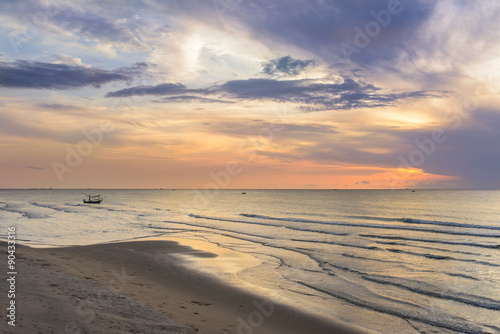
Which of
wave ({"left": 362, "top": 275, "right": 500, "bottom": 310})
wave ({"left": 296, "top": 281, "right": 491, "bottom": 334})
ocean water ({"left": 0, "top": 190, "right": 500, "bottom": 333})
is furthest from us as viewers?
wave ({"left": 362, "top": 275, "right": 500, "bottom": 310})

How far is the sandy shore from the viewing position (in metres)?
8.02

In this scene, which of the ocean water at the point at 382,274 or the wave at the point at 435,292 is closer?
the ocean water at the point at 382,274

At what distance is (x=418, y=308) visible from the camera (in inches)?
502

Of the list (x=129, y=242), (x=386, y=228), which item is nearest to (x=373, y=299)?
(x=129, y=242)

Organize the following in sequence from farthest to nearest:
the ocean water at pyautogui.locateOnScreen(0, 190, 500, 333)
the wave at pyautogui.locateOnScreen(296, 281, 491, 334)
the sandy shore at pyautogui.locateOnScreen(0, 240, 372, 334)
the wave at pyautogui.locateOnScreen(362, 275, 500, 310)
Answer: the wave at pyautogui.locateOnScreen(362, 275, 500, 310) → the ocean water at pyautogui.locateOnScreen(0, 190, 500, 333) → the wave at pyautogui.locateOnScreen(296, 281, 491, 334) → the sandy shore at pyautogui.locateOnScreen(0, 240, 372, 334)

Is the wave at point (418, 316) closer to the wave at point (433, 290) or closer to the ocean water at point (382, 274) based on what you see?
the ocean water at point (382, 274)

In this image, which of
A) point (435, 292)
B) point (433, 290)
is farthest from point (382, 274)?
point (435, 292)

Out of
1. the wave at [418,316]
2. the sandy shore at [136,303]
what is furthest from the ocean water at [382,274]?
the sandy shore at [136,303]

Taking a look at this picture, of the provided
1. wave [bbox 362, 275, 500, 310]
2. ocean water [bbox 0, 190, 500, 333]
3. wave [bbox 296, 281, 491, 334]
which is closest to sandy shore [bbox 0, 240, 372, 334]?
ocean water [bbox 0, 190, 500, 333]

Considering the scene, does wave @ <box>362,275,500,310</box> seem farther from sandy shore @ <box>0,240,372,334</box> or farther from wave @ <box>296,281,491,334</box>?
sandy shore @ <box>0,240,372,334</box>

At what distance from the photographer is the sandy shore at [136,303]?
26.3 feet

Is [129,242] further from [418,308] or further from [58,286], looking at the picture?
[418,308]

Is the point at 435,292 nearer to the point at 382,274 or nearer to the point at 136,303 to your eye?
the point at 382,274

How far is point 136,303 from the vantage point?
34.5ft
